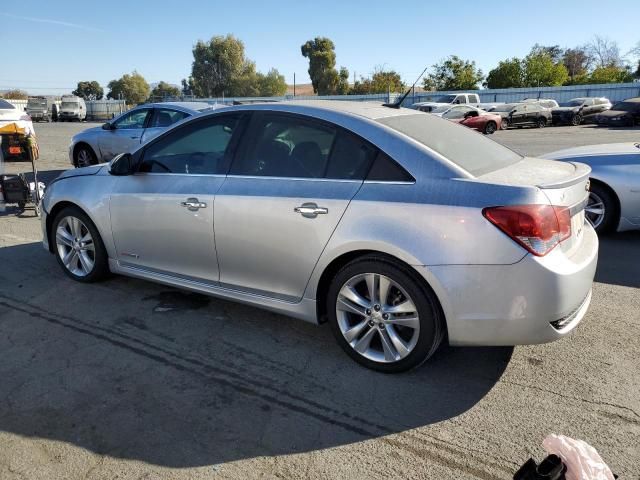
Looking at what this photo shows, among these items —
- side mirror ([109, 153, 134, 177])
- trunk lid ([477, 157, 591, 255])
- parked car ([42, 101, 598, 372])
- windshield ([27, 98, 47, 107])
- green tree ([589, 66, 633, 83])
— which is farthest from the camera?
green tree ([589, 66, 633, 83])

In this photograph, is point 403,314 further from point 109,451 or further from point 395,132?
point 109,451

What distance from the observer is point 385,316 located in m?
3.22

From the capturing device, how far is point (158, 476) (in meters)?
2.47

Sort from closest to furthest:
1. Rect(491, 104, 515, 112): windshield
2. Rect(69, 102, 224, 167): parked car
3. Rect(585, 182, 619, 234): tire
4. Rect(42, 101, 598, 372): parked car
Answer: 1. Rect(42, 101, 598, 372): parked car
2. Rect(585, 182, 619, 234): tire
3. Rect(69, 102, 224, 167): parked car
4. Rect(491, 104, 515, 112): windshield

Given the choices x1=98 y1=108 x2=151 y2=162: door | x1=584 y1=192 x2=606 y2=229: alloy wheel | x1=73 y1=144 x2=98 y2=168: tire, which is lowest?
x1=584 y1=192 x2=606 y2=229: alloy wheel

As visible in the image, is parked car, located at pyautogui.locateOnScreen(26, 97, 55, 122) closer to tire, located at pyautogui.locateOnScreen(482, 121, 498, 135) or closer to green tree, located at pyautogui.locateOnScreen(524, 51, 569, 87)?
tire, located at pyautogui.locateOnScreen(482, 121, 498, 135)

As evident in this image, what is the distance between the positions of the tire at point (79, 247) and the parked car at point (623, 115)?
31065 millimetres

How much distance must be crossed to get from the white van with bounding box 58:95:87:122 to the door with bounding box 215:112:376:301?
4547 cm

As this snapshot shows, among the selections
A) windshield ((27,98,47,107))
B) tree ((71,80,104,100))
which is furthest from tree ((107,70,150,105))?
windshield ((27,98,47,107))

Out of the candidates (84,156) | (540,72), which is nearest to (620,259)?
(84,156)

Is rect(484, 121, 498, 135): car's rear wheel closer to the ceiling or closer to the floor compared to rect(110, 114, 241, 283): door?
closer to the floor

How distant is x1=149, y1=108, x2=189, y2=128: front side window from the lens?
9477 millimetres

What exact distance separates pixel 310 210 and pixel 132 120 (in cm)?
830

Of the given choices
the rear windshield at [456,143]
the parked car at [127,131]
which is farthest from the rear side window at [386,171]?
the parked car at [127,131]
